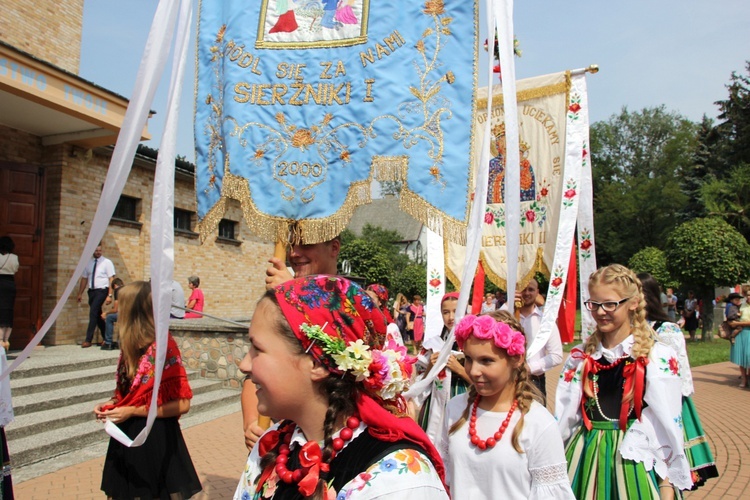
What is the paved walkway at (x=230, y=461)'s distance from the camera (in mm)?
5328

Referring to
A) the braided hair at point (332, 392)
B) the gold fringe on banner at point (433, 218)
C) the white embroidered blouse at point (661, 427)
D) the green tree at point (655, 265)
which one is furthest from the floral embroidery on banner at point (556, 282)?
the green tree at point (655, 265)

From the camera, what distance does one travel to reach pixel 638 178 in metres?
44.9

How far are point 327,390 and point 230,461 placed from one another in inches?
214

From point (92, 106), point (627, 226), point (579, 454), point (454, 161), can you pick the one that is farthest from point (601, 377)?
point (627, 226)

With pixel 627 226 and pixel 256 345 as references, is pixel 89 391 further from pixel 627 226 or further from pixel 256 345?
pixel 627 226

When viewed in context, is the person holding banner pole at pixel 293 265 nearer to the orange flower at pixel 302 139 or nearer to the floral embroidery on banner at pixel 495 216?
the orange flower at pixel 302 139

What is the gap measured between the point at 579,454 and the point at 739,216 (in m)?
30.7

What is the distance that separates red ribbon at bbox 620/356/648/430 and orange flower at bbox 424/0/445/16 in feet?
6.71

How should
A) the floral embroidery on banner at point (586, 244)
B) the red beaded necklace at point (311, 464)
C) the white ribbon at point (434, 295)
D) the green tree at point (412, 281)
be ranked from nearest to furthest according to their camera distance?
the red beaded necklace at point (311, 464)
the floral embroidery on banner at point (586, 244)
the white ribbon at point (434, 295)
the green tree at point (412, 281)

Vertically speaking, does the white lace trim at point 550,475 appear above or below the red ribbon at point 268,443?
below

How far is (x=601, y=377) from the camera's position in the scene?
3217 mm

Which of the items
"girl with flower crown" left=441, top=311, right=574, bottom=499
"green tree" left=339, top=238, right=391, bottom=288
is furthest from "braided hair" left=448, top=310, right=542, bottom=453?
"green tree" left=339, top=238, right=391, bottom=288

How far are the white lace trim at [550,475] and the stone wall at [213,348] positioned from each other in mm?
7616

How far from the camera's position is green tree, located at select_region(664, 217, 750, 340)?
17.9 metres
